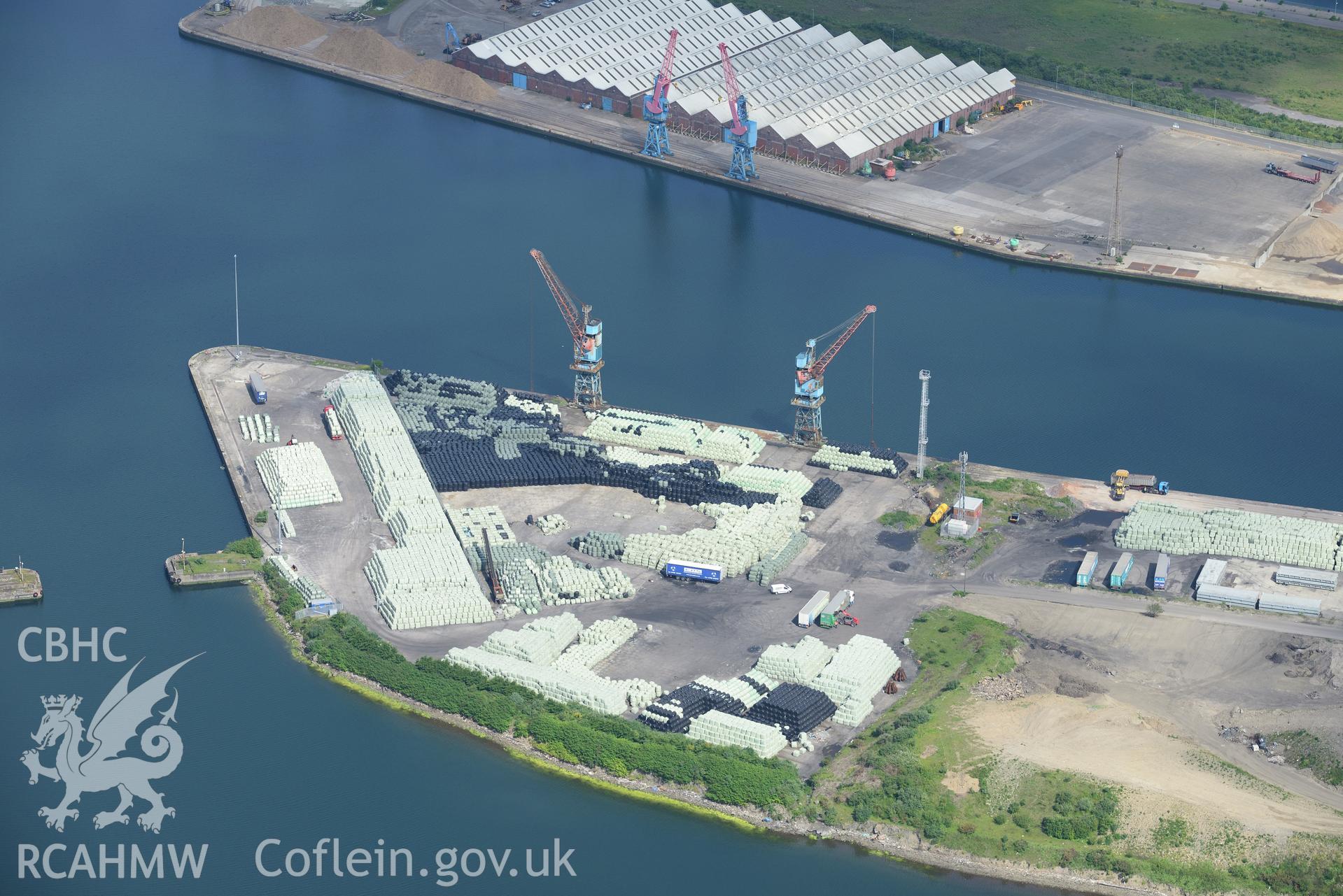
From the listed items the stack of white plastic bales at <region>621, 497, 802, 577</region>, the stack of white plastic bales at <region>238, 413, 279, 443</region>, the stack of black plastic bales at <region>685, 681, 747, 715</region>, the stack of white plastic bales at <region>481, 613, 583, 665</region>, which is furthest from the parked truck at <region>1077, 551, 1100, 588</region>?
the stack of white plastic bales at <region>238, 413, 279, 443</region>

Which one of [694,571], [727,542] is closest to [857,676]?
[694,571]

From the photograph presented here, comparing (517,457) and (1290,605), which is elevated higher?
(1290,605)

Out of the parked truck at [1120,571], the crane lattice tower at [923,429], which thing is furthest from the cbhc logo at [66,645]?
the parked truck at [1120,571]

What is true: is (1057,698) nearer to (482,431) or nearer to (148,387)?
(482,431)

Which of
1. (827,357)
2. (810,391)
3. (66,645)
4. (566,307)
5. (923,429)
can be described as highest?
(827,357)

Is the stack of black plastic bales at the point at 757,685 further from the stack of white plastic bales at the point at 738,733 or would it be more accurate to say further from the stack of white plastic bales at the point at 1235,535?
the stack of white plastic bales at the point at 1235,535

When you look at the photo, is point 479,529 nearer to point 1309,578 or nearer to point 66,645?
point 66,645
